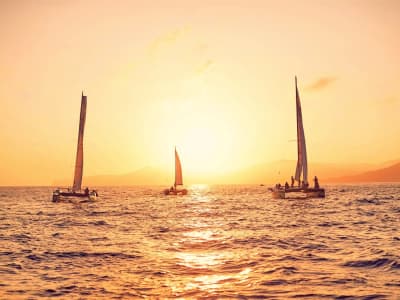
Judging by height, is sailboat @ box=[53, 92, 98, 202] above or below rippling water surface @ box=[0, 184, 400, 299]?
above

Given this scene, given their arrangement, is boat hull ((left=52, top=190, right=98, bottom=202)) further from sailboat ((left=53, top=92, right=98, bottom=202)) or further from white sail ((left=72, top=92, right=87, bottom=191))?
white sail ((left=72, top=92, right=87, bottom=191))

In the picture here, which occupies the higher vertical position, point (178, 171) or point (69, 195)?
point (178, 171)

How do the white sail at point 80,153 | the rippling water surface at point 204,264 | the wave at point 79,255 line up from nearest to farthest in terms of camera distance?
1. the rippling water surface at point 204,264
2. the wave at point 79,255
3. the white sail at point 80,153

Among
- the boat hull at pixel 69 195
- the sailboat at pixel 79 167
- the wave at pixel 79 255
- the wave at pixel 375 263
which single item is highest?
the sailboat at pixel 79 167

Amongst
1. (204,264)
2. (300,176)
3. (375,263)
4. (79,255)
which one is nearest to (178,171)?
(300,176)

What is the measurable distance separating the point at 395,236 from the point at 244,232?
960 centimetres

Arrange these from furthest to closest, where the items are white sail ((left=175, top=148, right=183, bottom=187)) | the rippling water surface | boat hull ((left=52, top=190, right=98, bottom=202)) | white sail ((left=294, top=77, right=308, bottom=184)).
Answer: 1. white sail ((left=175, top=148, right=183, bottom=187))
2. white sail ((left=294, top=77, right=308, bottom=184))
3. boat hull ((left=52, top=190, right=98, bottom=202))
4. the rippling water surface

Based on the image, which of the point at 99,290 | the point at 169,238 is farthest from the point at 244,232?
the point at 99,290

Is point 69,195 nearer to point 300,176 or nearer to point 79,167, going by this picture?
point 79,167

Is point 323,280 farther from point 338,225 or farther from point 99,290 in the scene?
point 338,225

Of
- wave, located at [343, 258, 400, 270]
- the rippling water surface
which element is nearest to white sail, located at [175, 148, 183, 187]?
the rippling water surface

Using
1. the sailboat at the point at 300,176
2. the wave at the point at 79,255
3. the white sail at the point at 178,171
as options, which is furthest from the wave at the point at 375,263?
the white sail at the point at 178,171

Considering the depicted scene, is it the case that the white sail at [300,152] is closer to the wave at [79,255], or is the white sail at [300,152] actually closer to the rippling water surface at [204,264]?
the rippling water surface at [204,264]

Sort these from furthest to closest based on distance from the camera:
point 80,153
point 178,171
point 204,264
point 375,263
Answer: point 178,171 < point 80,153 < point 204,264 < point 375,263
